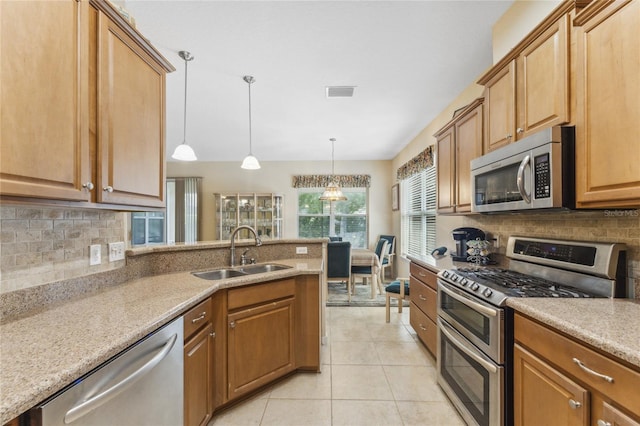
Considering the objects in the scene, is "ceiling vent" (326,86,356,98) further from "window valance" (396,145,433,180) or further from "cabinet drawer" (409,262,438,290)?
"cabinet drawer" (409,262,438,290)

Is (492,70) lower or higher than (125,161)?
A: higher

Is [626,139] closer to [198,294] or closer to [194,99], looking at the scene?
[198,294]

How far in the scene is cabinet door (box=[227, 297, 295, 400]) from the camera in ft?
6.03

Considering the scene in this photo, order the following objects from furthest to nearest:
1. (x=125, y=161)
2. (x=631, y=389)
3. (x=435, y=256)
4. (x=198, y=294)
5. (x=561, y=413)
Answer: (x=435, y=256)
(x=198, y=294)
(x=125, y=161)
(x=561, y=413)
(x=631, y=389)

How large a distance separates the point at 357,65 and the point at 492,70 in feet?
3.72

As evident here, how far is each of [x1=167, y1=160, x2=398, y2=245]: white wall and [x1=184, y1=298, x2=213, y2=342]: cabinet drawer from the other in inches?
187

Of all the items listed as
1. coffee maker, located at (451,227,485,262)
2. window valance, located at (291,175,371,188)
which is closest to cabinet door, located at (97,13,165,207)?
coffee maker, located at (451,227,485,262)

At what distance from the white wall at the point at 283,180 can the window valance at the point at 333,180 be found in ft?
0.47

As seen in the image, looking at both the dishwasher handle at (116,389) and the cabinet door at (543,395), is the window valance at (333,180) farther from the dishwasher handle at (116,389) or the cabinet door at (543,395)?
the dishwasher handle at (116,389)

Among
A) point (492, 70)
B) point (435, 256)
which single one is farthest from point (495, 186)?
point (435, 256)

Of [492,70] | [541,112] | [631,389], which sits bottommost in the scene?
[631,389]

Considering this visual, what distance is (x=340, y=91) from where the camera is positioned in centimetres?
308

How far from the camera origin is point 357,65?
2586mm

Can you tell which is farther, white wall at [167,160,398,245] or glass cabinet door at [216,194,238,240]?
white wall at [167,160,398,245]
